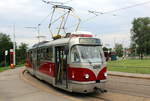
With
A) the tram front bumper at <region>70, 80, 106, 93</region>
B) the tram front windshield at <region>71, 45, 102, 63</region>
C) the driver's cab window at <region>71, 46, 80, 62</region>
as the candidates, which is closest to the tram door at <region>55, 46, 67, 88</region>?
the driver's cab window at <region>71, 46, 80, 62</region>

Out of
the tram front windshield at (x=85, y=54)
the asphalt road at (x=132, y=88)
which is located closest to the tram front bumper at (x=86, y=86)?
the tram front windshield at (x=85, y=54)

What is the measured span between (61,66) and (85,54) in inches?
76.4

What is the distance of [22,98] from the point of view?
10.0m

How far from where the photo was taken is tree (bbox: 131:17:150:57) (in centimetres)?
8206

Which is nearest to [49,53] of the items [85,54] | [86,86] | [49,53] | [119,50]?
[49,53]

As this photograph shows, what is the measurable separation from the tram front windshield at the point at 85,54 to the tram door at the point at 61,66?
3.06 ft

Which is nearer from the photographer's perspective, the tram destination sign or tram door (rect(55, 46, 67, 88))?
the tram destination sign

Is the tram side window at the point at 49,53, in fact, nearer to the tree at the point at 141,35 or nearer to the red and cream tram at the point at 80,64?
the red and cream tram at the point at 80,64

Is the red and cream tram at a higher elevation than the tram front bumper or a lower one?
higher

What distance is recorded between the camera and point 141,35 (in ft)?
275

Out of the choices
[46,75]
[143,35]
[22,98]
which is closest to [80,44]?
[22,98]

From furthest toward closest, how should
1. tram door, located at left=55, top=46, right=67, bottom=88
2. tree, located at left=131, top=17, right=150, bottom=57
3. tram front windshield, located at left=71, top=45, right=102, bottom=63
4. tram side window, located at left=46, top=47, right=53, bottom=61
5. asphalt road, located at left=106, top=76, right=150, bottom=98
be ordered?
tree, located at left=131, top=17, right=150, bottom=57 < tram side window, located at left=46, top=47, right=53, bottom=61 < tram door, located at left=55, top=46, right=67, bottom=88 < asphalt road, located at left=106, top=76, right=150, bottom=98 < tram front windshield, located at left=71, top=45, right=102, bottom=63

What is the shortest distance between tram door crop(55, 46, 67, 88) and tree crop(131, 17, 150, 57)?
73.3 meters

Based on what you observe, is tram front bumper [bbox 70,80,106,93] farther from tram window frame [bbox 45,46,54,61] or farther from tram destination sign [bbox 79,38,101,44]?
tram window frame [bbox 45,46,54,61]
